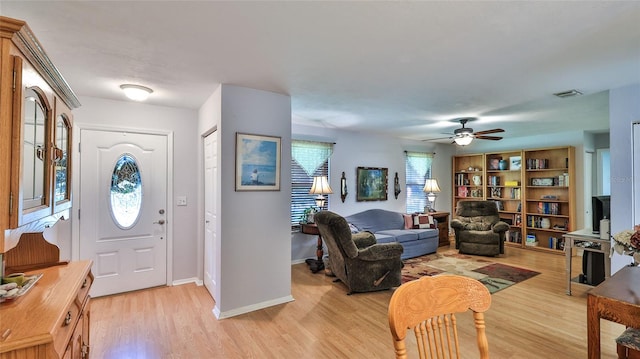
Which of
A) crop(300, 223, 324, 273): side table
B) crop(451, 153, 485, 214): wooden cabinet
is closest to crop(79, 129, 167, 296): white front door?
Result: crop(300, 223, 324, 273): side table

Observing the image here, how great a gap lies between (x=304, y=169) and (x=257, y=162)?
6.74 feet

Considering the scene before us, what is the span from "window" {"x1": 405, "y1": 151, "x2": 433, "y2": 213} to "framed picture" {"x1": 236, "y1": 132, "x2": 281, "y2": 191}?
13.9 ft

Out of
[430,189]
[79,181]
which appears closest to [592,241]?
[430,189]

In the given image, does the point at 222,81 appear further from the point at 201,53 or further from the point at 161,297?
the point at 161,297

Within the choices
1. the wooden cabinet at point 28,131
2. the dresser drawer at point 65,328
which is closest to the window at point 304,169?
the wooden cabinet at point 28,131

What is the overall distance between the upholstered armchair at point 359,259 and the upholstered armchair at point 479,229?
2.55 meters

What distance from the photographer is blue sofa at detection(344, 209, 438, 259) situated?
5258 millimetres

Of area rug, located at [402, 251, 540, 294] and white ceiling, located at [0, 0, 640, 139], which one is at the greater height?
white ceiling, located at [0, 0, 640, 139]

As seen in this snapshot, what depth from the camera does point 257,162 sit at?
10.8 ft

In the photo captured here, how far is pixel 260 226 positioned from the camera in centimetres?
332

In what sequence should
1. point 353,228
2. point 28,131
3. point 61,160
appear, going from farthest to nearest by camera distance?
point 353,228
point 61,160
point 28,131

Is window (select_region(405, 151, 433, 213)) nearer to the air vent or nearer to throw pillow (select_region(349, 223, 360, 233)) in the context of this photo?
throw pillow (select_region(349, 223, 360, 233))

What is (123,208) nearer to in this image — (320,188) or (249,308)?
(249,308)

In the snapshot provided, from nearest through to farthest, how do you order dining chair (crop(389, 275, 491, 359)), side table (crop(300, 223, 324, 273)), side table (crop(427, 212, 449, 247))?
dining chair (crop(389, 275, 491, 359)) < side table (crop(300, 223, 324, 273)) < side table (crop(427, 212, 449, 247))
